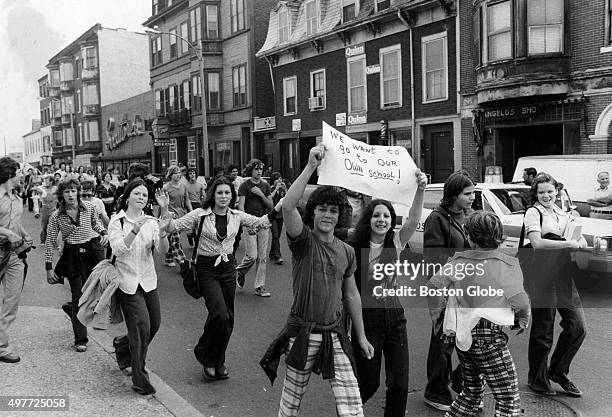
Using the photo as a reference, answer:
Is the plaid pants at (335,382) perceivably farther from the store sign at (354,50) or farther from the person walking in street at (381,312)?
the store sign at (354,50)

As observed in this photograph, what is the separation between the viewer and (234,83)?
118 ft

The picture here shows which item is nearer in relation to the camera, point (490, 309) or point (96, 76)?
point (490, 309)

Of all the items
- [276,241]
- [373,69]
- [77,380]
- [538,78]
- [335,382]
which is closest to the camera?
[335,382]

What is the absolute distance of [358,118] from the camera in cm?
2623

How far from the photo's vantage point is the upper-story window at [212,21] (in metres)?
37.1

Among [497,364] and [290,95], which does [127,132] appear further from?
[497,364]

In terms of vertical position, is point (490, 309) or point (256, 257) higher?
point (490, 309)

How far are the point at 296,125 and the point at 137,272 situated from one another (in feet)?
83.3

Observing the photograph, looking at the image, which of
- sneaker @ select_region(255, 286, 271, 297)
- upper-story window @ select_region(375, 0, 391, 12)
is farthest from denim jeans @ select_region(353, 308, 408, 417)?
upper-story window @ select_region(375, 0, 391, 12)

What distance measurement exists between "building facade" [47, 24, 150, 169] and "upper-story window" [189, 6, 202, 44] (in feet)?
84.1

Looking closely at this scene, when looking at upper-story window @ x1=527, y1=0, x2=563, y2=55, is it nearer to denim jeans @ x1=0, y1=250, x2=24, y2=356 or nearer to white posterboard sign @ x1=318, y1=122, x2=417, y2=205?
white posterboard sign @ x1=318, y1=122, x2=417, y2=205

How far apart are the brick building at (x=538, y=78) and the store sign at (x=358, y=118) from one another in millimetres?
6065

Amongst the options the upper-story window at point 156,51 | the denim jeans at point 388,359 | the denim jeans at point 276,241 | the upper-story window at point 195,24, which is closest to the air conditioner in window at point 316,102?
the upper-story window at point 195,24

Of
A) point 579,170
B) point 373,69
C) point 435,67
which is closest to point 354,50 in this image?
point 373,69
